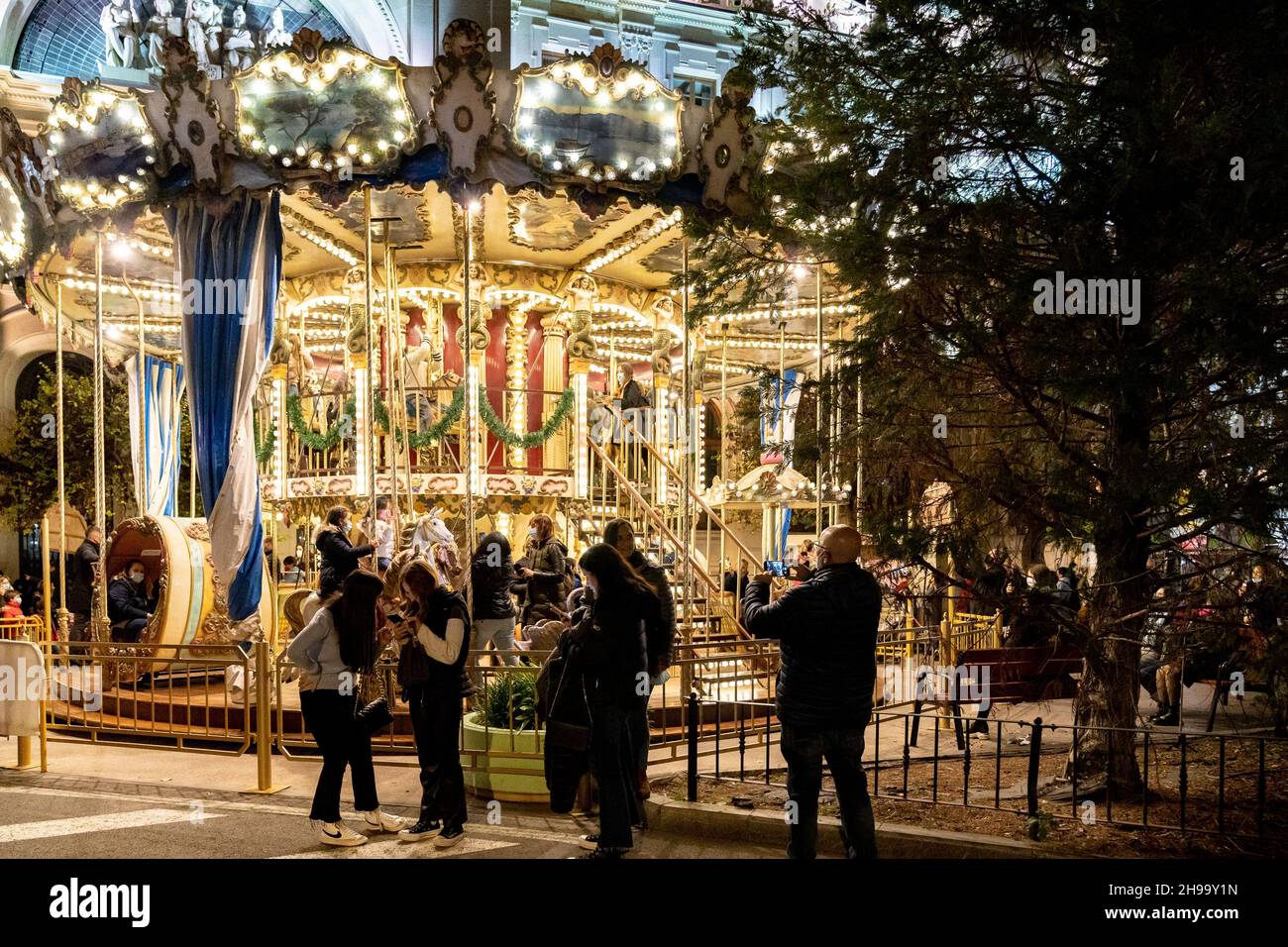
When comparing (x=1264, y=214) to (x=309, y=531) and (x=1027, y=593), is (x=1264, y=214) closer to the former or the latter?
(x=1027, y=593)

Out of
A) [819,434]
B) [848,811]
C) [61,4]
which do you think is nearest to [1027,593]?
[819,434]

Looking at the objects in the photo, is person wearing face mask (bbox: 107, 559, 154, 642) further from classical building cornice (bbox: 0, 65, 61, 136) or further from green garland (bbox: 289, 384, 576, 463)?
classical building cornice (bbox: 0, 65, 61, 136)

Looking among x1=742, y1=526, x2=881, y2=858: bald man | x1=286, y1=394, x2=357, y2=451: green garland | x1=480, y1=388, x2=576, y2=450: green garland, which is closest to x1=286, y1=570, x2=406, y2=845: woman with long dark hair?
x1=742, y1=526, x2=881, y2=858: bald man

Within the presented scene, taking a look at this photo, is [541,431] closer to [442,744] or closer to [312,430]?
[312,430]

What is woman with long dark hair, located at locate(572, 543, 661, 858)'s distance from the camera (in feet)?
19.0

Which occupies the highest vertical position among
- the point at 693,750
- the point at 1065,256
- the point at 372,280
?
the point at 372,280

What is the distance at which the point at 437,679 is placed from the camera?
6418 millimetres

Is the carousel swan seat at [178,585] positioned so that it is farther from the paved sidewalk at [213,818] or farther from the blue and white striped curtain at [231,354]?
the paved sidewalk at [213,818]

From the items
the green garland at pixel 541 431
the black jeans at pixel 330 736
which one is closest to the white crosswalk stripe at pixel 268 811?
the black jeans at pixel 330 736

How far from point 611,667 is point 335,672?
5.49 ft

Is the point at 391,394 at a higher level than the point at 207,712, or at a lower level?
higher

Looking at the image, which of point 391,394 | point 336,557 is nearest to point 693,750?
point 336,557

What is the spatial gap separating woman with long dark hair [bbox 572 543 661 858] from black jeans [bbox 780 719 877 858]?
0.94 meters
